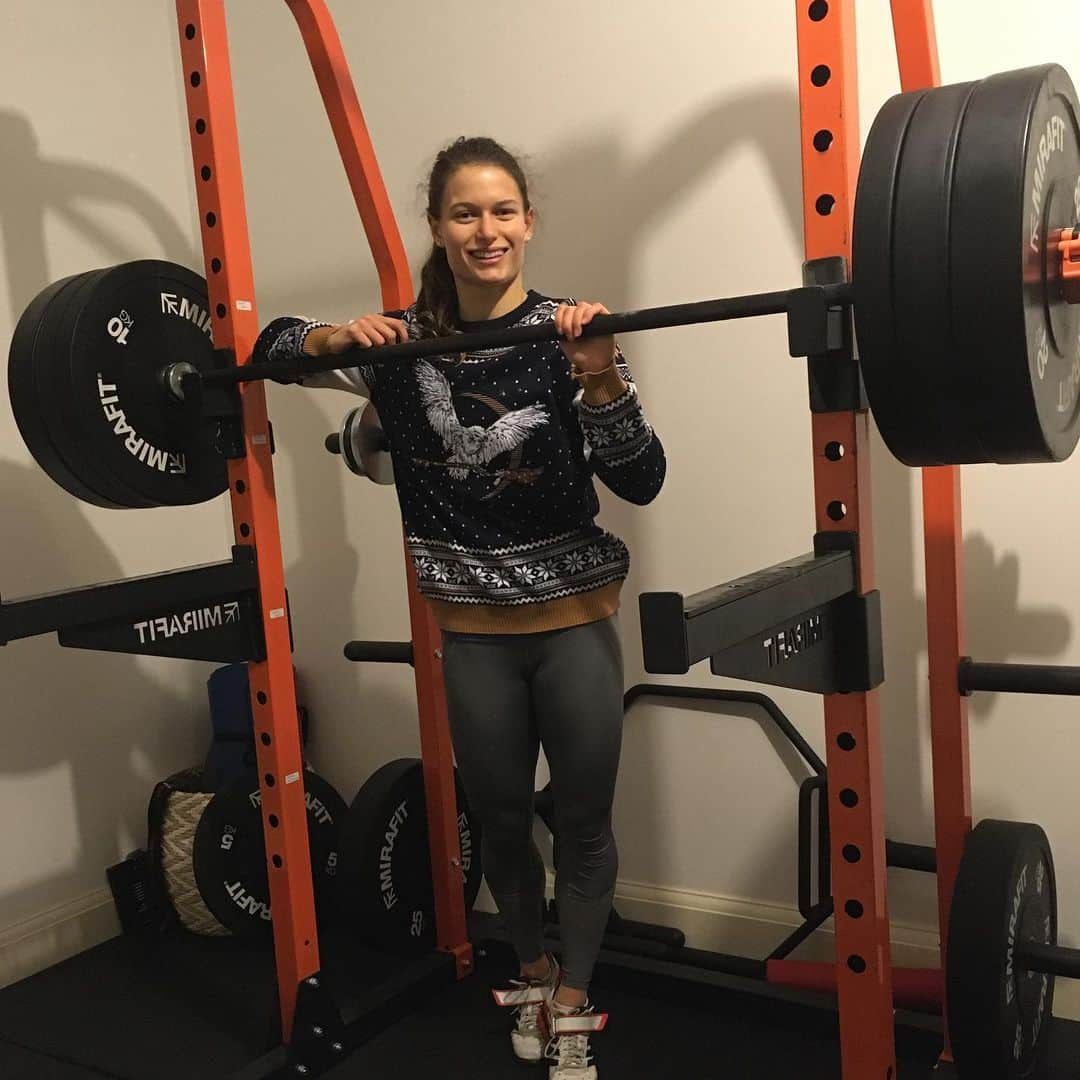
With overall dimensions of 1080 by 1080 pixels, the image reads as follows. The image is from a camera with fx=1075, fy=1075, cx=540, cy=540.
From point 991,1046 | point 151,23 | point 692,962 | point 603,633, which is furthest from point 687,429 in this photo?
point 151,23

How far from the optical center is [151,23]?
2566mm

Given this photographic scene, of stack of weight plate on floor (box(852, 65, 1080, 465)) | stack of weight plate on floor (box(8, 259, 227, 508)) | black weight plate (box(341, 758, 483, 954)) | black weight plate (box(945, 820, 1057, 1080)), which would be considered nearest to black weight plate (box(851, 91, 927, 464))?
stack of weight plate on floor (box(852, 65, 1080, 465))

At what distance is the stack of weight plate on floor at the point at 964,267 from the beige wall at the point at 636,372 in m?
0.73

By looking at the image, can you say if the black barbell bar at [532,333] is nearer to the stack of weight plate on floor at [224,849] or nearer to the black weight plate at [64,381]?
the black weight plate at [64,381]

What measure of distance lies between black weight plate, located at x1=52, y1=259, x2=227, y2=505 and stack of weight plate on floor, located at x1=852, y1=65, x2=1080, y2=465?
1053 mm

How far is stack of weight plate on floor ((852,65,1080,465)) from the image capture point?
1.02 meters

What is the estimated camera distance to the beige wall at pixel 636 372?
71.3 inches

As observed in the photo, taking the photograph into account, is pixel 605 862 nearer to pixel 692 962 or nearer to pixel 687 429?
pixel 692 962

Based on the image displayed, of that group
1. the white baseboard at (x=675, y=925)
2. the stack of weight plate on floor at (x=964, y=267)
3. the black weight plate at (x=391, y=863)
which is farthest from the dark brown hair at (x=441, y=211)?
the white baseboard at (x=675, y=925)

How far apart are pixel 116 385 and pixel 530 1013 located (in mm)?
1195

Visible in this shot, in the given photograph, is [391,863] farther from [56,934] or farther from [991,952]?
[991,952]

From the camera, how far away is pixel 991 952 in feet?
4.56

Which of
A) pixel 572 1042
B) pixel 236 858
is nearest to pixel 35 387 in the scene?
pixel 236 858

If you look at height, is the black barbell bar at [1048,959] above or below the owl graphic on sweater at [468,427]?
below
